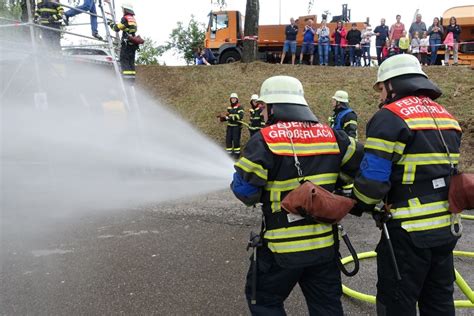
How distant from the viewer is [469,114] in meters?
11.0

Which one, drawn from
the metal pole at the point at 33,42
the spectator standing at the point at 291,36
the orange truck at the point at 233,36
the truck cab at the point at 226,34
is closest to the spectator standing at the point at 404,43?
the spectator standing at the point at 291,36

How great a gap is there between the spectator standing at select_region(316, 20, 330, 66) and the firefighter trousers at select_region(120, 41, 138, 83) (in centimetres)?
907

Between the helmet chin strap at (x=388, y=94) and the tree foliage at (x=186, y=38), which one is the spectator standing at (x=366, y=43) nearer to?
the helmet chin strap at (x=388, y=94)

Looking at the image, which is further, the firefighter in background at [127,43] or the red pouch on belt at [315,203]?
the firefighter in background at [127,43]

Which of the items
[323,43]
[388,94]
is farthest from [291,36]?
[388,94]

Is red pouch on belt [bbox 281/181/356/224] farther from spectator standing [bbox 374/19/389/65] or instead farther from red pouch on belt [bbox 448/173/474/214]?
spectator standing [bbox 374/19/389/65]

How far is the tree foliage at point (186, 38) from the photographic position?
49562 mm

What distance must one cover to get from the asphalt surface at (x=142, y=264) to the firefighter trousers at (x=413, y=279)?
0.82m

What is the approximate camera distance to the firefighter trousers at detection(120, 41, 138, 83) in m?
7.84

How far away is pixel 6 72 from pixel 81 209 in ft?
9.66

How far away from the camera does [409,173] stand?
2350mm

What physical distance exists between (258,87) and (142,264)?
10824mm

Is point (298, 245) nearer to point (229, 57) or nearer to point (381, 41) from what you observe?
point (381, 41)

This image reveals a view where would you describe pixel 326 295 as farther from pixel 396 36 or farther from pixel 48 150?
pixel 396 36
